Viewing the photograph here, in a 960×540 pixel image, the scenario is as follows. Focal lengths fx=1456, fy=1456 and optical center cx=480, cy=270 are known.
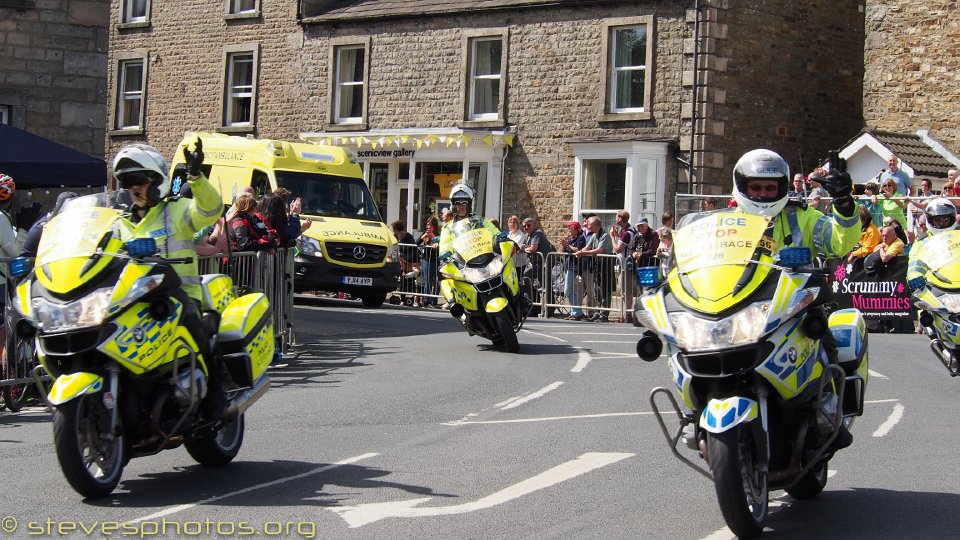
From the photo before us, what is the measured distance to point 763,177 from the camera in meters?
7.75

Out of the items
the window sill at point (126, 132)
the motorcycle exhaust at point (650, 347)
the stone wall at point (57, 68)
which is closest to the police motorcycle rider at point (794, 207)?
the motorcycle exhaust at point (650, 347)

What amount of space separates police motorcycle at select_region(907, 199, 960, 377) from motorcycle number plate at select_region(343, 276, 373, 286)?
12.6 meters

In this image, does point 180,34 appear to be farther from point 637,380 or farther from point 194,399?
point 194,399

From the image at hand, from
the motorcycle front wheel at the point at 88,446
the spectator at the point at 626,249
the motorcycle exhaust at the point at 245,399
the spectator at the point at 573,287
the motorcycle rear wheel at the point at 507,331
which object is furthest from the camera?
the spectator at the point at 573,287

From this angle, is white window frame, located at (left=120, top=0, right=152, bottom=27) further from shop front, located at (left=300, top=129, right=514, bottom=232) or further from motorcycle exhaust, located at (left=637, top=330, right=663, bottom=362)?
motorcycle exhaust, located at (left=637, top=330, right=663, bottom=362)

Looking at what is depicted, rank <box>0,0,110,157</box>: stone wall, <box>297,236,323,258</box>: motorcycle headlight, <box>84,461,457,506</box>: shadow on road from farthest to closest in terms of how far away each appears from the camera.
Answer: <box>297,236,323,258</box>: motorcycle headlight < <box>0,0,110,157</box>: stone wall < <box>84,461,457,506</box>: shadow on road

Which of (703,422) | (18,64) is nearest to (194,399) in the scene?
(703,422)

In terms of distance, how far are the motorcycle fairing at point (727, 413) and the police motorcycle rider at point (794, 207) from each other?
100 cm

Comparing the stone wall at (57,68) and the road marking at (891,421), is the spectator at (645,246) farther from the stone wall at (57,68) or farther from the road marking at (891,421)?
the road marking at (891,421)

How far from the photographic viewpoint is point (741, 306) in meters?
6.94

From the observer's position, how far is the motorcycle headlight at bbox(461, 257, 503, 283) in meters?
17.4

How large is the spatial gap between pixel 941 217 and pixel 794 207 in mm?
7336

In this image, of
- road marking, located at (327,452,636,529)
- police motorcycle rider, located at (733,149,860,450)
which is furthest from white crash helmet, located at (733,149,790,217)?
road marking, located at (327,452,636,529)

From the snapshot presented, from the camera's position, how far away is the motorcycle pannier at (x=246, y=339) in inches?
342
